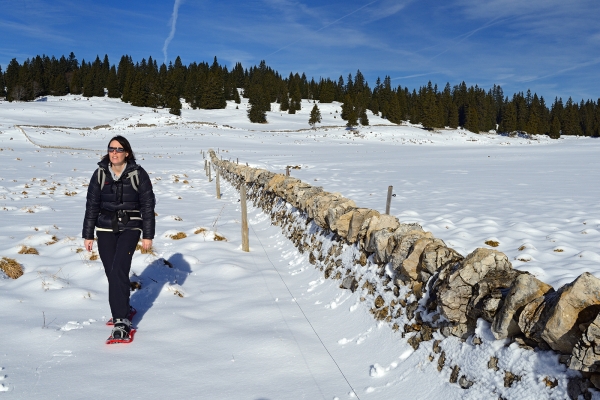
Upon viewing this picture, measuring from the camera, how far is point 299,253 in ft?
25.4

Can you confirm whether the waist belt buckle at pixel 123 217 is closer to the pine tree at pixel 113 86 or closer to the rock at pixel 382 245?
the rock at pixel 382 245

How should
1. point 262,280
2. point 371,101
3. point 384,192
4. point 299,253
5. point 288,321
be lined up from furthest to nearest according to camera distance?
point 371,101, point 384,192, point 299,253, point 262,280, point 288,321

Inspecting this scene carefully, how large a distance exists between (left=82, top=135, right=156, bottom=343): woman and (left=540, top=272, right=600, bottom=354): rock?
391cm

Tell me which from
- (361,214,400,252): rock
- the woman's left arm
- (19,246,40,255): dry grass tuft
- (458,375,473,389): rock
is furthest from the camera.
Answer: (19,246,40,255): dry grass tuft

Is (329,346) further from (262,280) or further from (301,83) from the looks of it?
(301,83)

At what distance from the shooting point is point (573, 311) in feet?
7.91

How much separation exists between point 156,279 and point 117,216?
2343 mm

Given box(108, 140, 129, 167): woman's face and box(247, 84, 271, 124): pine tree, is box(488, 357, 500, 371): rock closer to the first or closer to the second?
box(108, 140, 129, 167): woman's face

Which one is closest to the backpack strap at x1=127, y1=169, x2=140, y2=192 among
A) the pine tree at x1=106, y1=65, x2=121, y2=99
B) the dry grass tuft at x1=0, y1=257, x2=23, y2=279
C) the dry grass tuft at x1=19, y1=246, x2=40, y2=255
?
the dry grass tuft at x1=0, y1=257, x2=23, y2=279

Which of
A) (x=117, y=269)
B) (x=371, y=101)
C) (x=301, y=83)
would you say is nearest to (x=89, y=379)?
(x=117, y=269)

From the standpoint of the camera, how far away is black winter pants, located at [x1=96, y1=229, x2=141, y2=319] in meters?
4.25

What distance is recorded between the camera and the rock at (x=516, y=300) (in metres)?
2.76

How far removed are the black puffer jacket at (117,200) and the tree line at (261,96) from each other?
74.1 m

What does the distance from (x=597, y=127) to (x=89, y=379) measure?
432ft
